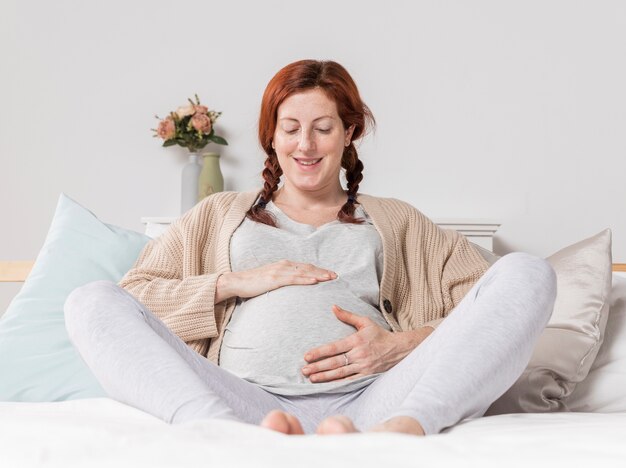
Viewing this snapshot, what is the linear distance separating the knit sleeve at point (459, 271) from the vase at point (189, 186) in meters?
1.16

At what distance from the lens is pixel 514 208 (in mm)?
2736

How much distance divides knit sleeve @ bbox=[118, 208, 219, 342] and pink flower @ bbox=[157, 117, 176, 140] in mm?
1016

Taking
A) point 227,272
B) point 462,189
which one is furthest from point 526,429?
point 462,189

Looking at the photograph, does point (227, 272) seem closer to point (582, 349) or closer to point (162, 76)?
point (582, 349)

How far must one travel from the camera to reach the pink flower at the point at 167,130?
2.78 meters

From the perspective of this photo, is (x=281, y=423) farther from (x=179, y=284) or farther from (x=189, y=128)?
(x=189, y=128)

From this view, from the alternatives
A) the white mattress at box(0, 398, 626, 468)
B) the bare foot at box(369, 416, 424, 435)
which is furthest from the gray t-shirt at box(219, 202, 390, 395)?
the white mattress at box(0, 398, 626, 468)

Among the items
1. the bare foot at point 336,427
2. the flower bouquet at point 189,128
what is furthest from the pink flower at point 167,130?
the bare foot at point 336,427

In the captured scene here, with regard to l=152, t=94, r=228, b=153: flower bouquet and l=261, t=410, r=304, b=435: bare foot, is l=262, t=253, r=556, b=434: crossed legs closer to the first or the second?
l=261, t=410, r=304, b=435: bare foot

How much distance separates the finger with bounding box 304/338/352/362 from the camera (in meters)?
1.44

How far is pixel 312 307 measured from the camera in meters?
1.55

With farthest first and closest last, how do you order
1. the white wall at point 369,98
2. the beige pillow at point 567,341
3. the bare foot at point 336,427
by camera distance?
1. the white wall at point 369,98
2. the beige pillow at point 567,341
3. the bare foot at point 336,427

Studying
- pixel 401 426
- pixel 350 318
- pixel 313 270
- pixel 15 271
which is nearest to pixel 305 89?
pixel 313 270

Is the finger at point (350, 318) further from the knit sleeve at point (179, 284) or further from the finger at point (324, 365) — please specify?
the knit sleeve at point (179, 284)
